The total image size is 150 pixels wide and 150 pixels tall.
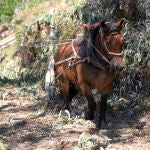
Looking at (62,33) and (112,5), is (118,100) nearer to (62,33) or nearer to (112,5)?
(112,5)

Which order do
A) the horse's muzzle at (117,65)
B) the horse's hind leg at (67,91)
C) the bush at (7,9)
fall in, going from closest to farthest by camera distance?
the horse's muzzle at (117,65) < the horse's hind leg at (67,91) < the bush at (7,9)

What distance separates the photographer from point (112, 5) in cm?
1017

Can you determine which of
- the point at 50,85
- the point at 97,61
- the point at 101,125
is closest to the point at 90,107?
the point at 101,125

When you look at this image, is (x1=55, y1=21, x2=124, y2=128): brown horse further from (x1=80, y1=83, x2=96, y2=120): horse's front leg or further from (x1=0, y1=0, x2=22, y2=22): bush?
(x1=0, y1=0, x2=22, y2=22): bush

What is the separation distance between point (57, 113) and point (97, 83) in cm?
192

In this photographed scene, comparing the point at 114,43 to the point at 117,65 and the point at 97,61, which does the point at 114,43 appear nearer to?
the point at 117,65

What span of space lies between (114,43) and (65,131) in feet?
5.85

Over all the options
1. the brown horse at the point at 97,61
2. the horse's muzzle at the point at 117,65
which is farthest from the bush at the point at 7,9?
the horse's muzzle at the point at 117,65

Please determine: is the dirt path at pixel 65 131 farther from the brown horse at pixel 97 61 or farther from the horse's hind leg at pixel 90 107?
the brown horse at pixel 97 61

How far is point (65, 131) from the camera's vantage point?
7594mm

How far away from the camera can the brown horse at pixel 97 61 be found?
6.95m

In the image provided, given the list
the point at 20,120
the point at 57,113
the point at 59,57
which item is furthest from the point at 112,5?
the point at 20,120

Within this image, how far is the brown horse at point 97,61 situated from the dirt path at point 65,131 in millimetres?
386

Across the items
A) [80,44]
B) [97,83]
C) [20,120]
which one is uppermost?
[80,44]
